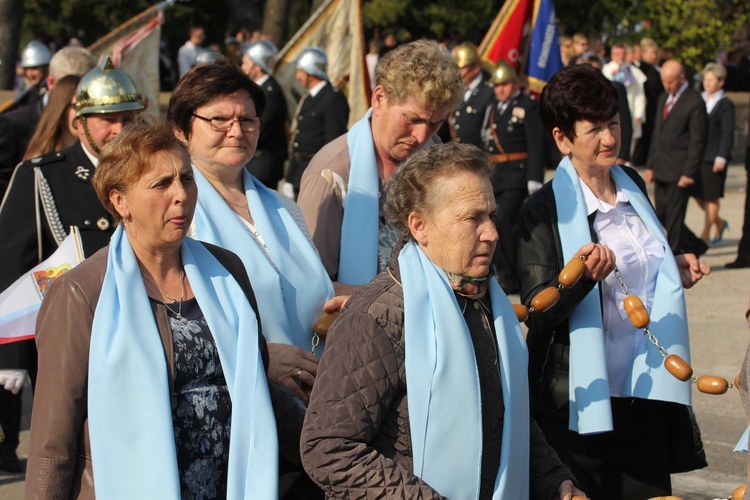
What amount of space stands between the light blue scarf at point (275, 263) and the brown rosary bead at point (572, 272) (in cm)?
80

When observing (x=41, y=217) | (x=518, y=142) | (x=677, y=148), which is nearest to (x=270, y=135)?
(x=518, y=142)

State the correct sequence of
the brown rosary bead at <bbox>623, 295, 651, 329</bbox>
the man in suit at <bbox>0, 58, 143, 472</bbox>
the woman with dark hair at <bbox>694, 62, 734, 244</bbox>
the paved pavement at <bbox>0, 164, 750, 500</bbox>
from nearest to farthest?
the brown rosary bead at <bbox>623, 295, 651, 329</bbox>
the man in suit at <bbox>0, 58, 143, 472</bbox>
the paved pavement at <bbox>0, 164, 750, 500</bbox>
the woman with dark hair at <bbox>694, 62, 734, 244</bbox>

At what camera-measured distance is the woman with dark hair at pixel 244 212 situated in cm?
375

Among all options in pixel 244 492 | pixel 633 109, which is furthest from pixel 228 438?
pixel 633 109

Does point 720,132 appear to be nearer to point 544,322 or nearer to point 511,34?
point 511,34

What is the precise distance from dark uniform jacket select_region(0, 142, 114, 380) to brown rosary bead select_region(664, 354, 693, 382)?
7.17 ft

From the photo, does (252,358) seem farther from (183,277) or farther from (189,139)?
(189,139)

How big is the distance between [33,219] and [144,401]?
1.79 metres

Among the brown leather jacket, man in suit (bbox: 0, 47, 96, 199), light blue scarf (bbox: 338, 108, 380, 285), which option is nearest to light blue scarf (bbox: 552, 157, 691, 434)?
light blue scarf (bbox: 338, 108, 380, 285)

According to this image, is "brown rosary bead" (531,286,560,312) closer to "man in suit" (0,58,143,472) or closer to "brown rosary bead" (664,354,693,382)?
"brown rosary bead" (664,354,693,382)

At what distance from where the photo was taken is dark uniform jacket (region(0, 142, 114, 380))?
4.48 m

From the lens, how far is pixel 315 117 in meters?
11.9

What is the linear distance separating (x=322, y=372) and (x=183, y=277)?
0.56 meters

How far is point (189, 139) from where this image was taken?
3896mm
